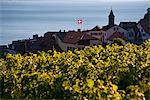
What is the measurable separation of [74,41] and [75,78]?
4526cm

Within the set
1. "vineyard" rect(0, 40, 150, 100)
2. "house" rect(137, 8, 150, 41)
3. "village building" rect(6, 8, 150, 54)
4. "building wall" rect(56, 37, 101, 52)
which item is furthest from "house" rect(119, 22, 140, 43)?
"vineyard" rect(0, 40, 150, 100)

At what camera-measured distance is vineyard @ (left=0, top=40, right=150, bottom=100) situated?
6.77 meters

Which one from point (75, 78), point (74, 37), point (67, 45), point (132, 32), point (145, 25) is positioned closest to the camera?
point (75, 78)

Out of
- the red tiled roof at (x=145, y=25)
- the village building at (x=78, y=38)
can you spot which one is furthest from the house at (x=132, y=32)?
the red tiled roof at (x=145, y=25)

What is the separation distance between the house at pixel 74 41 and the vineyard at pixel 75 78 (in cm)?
4119

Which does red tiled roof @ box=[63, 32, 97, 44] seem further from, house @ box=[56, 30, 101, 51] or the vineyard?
the vineyard

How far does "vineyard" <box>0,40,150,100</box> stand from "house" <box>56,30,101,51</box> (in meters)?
41.2

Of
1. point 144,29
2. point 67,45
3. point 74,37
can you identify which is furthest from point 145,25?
point 67,45

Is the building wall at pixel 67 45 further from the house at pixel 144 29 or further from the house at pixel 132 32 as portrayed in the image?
the house at pixel 132 32

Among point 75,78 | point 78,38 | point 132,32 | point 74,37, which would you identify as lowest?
point 75,78

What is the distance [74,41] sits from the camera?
174 feet

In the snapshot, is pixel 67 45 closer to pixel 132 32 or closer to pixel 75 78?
pixel 132 32

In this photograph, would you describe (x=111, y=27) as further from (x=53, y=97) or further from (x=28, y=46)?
(x=53, y=97)

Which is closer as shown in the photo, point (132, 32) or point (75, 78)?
point (75, 78)
